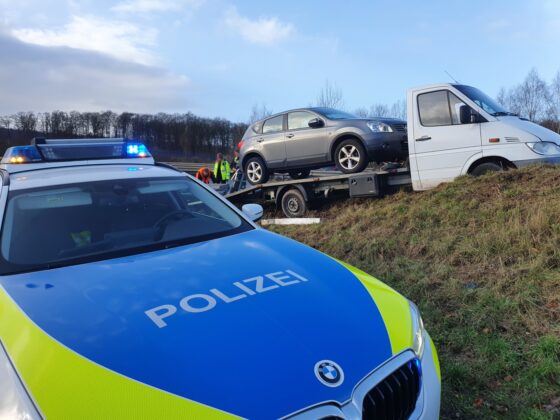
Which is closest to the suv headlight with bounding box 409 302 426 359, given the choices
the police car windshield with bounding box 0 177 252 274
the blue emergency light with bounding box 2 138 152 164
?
the police car windshield with bounding box 0 177 252 274

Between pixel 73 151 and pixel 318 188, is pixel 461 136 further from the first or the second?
pixel 73 151

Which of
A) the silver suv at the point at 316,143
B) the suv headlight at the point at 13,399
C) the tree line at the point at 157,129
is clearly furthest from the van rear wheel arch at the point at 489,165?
the tree line at the point at 157,129

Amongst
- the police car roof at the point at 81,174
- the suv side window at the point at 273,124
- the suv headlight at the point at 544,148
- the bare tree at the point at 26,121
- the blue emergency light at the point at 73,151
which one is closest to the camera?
the police car roof at the point at 81,174

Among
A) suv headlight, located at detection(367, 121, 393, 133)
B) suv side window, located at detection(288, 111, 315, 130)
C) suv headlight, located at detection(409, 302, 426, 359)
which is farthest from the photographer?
suv side window, located at detection(288, 111, 315, 130)

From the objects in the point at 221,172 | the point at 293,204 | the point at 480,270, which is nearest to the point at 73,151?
the point at 480,270

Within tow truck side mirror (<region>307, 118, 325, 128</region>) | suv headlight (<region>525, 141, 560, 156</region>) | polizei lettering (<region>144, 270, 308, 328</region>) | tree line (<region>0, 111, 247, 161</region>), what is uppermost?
tree line (<region>0, 111, 247, 161</region>)

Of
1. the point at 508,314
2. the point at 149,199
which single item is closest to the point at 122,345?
the point at 149,199

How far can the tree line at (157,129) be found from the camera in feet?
223

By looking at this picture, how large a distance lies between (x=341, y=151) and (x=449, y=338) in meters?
5.94

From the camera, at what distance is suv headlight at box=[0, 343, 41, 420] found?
5.13 ft

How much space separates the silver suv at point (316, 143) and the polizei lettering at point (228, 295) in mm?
6859

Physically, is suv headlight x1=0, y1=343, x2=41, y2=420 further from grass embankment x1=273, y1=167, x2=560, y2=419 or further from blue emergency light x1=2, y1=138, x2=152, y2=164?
blue emergency light x1=2, y1=138, x2=152, y2=164

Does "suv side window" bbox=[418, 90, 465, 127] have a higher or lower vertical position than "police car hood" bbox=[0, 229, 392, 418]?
higher

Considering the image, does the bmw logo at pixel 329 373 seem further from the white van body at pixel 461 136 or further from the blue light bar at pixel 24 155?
→ the white van body at pixel 461 136
